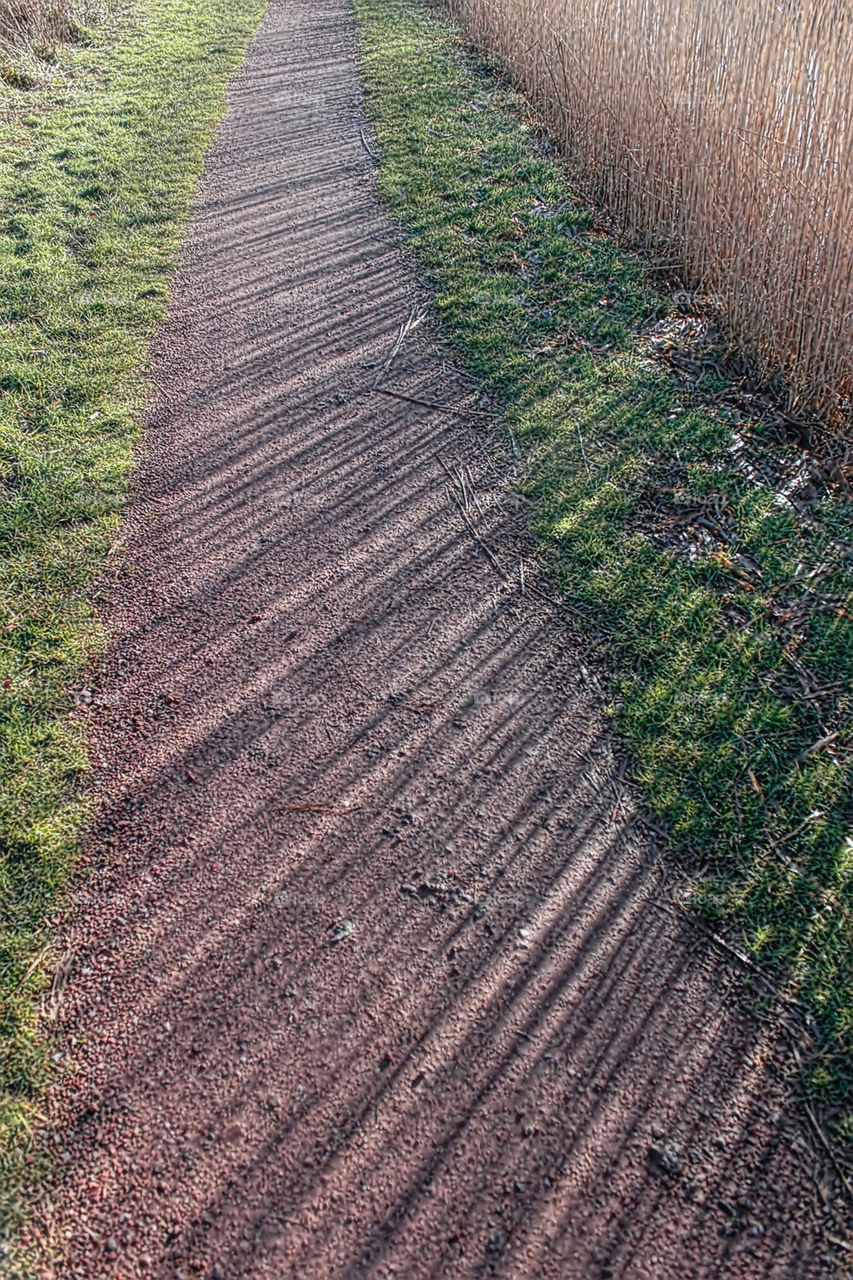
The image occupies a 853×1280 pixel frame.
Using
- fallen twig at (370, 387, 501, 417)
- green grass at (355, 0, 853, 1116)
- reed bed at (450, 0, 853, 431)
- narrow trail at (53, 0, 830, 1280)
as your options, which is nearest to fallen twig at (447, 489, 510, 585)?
narrow trail at (53, 0, 830, 1280)

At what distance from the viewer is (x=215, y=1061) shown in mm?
2090

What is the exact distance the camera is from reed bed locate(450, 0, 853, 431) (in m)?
3.74

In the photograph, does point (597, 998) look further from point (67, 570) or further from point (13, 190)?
point (13, 190)

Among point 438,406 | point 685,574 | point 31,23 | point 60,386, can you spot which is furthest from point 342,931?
point 31,23

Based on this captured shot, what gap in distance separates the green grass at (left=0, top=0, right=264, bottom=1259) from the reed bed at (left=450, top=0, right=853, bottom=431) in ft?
10.1

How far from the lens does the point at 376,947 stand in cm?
228

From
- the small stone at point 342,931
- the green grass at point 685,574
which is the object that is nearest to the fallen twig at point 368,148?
the green grass at point 685,574

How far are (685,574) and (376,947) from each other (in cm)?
183

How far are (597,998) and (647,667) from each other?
1.17m

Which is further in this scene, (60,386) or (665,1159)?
(60,386)

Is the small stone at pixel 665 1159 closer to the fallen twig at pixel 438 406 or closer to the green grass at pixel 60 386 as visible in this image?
the green grass at pixel 60 386

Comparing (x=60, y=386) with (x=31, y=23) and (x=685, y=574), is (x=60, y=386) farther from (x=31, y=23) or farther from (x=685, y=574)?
(x=31, y=23)

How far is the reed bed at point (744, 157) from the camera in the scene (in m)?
3.74

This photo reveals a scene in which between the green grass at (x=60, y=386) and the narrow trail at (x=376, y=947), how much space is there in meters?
0.13
